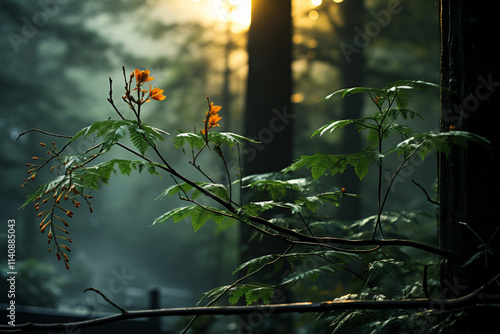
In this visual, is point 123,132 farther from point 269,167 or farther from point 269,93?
point 269,93

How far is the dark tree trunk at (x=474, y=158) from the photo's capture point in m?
1.49

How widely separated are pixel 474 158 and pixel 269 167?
9.69 feet

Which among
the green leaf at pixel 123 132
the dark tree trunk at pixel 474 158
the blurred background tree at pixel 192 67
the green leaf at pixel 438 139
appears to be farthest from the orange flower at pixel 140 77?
the blurred background tree at pixel 192 67

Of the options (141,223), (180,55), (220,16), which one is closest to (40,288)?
(180,55)

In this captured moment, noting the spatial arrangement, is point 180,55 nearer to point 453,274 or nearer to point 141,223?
point 453,274

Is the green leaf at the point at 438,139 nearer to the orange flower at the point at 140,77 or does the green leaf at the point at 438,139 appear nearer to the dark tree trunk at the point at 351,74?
the orange flower at the point at 140,77

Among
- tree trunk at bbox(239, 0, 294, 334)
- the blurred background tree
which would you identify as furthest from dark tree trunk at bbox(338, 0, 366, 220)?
tree trunk at bbox(239, 0, 294, 334)

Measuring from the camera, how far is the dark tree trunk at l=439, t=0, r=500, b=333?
149 centimetres

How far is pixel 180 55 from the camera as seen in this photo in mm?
15430

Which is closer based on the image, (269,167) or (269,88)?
(269,167)

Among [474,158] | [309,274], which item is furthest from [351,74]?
[309,274]

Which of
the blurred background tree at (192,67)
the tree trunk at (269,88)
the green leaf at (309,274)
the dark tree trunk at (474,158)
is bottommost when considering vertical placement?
the green leaf at (309,274)

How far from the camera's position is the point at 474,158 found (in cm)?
151

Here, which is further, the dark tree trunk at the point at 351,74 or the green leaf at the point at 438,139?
the dark tree trunk at the point at 351,74
